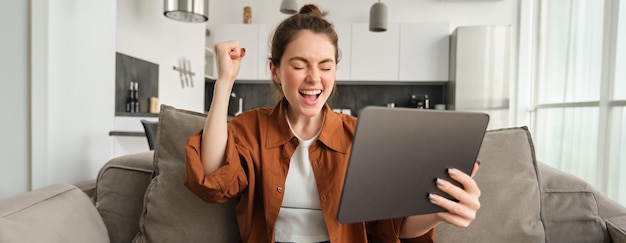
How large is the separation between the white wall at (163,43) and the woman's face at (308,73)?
234 centimetres

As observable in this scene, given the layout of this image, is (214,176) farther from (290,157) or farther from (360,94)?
(360,94)

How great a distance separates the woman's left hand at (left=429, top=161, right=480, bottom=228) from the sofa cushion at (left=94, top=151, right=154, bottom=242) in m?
0.92

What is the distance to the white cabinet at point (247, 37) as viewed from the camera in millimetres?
5555

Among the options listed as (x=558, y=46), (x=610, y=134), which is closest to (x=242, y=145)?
(x=610, y=134)

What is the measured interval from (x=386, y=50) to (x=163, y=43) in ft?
8.90

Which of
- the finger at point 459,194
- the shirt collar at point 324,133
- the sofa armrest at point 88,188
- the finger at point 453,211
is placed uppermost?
the shirt collar at point 324,133

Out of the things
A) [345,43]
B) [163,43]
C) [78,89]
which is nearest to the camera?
[78,89]

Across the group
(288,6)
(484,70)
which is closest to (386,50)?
(484,70)

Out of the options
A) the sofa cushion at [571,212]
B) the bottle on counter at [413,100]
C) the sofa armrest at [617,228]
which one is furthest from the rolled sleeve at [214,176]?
the bottle on counter at [413,100]

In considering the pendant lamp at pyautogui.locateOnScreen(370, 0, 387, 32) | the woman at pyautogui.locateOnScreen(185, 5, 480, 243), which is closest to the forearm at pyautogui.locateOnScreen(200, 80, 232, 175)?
the woman at pyautogui.locateOnScreen(185, 5, 480, 243)

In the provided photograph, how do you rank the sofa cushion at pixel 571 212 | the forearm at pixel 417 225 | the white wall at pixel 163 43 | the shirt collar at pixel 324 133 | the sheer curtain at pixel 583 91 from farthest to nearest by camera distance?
the white wall at pixel 163 43 < the sheer curtain at pixel 583 91 < the sofa cushion at pixel 571 212 < the shirt collar at pixel 324 133 < the forearm at pixel 417 225

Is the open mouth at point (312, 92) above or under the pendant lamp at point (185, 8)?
under

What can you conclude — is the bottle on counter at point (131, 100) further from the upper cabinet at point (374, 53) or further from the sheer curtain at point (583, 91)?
the sheer curtain at point (583, 91)

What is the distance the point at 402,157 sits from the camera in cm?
83
